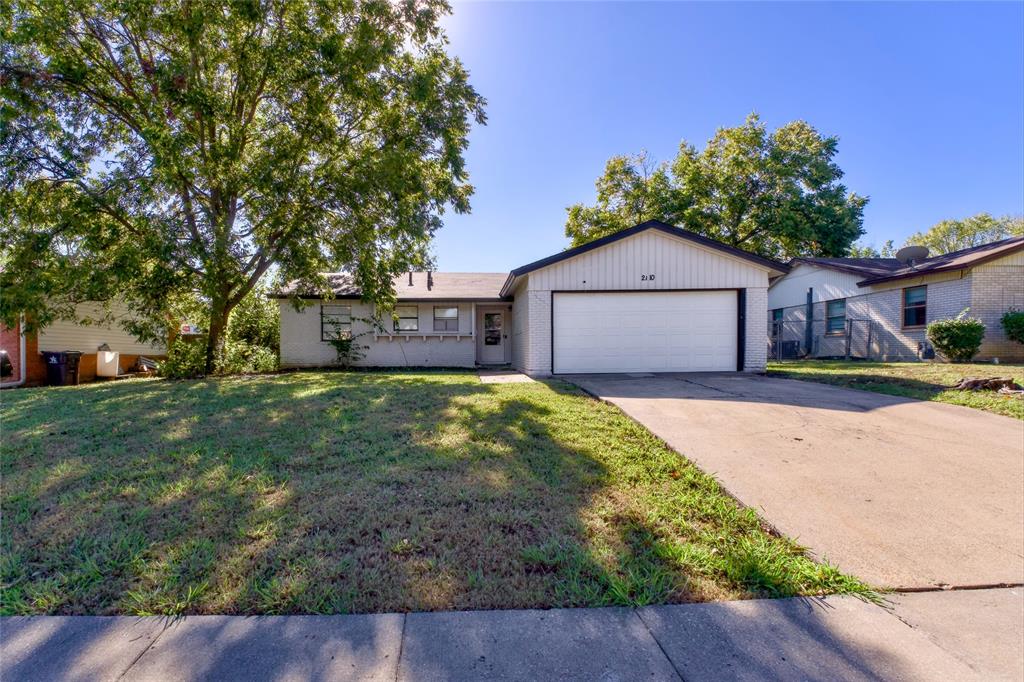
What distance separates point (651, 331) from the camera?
11.0m

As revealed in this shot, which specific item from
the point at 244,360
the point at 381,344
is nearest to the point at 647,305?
the point at 381,344

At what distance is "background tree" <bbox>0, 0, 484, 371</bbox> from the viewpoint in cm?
928

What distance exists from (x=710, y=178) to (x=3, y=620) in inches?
985

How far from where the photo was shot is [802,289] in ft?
63.7

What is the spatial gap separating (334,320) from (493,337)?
5.69 m

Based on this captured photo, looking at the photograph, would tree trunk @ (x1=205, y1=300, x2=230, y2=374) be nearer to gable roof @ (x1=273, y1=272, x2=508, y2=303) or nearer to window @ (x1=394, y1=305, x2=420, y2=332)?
gable roof @ (x1=273, y1=272, x2=508, y2=303)

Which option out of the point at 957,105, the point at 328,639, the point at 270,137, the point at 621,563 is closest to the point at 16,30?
the point at 270,137

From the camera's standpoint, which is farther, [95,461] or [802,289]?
[802,289]

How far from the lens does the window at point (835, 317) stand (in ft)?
56.6

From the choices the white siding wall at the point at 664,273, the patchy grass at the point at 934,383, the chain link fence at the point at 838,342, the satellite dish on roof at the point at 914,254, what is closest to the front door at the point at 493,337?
the white siding wall at the point at 664,273

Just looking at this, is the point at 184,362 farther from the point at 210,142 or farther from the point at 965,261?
the point at 965,261

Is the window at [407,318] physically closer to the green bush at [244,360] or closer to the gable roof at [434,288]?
the gable roof at [434,288]

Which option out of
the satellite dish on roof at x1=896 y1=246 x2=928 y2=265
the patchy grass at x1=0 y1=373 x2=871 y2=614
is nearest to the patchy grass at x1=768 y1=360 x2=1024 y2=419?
the patchy grass at x1=0 y1=373 x2=871 y2=614

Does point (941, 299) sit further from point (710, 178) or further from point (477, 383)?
point (477, 383)
